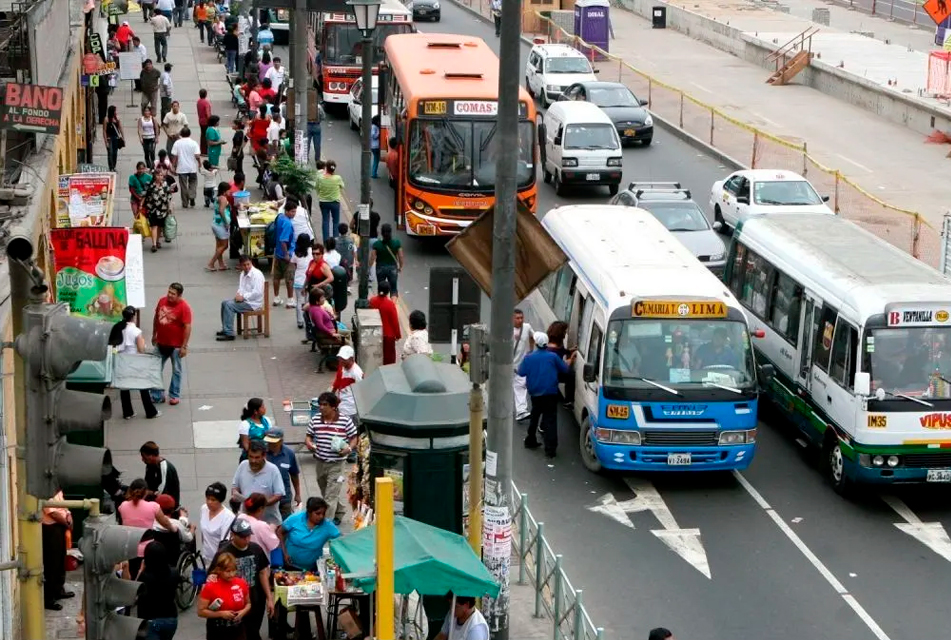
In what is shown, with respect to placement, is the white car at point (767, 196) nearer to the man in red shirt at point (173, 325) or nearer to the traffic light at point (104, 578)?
the man in red shirt at point (173, 325)

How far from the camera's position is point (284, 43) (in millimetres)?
55312

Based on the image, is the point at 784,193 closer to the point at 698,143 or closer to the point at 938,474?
the point at 698,143

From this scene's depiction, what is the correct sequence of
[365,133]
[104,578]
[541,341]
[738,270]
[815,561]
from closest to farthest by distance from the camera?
1. [104,578]
2. [815,561]
3. [541,341]
4. [738,270]
5. [365,133]

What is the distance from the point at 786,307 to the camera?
67.8ft

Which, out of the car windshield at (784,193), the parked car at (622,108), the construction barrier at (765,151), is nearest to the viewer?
the car windshield at (784,193)

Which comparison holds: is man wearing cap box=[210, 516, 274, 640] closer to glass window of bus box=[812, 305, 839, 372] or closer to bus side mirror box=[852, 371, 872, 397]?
bus side mirror box=[852, 371, 872, 397]

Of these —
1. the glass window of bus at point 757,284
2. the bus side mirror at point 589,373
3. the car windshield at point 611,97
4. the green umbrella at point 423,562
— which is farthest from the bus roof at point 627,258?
the car windshield at point 611,97

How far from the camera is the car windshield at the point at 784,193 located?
97.8 ft

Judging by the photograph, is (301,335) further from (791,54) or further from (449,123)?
(791,54)

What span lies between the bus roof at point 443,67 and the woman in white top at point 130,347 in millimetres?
8717

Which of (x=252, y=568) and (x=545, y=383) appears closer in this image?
(x=252, y=568)

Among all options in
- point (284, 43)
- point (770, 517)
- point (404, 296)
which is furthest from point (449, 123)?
point (284, 43)

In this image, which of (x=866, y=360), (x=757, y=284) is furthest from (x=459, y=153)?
(x=866, y=360)

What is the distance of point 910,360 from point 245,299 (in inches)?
377
